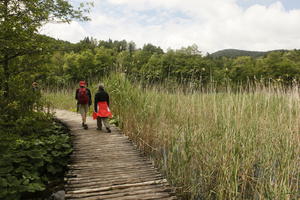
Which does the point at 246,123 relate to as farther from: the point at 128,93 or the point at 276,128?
the point at 128,93

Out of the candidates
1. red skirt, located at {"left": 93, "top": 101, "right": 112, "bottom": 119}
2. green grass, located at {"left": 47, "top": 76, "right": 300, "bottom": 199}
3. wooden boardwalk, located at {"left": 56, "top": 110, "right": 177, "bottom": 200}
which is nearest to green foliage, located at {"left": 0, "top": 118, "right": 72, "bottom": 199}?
wooden boardwalk, located at {"left": 56, "top": 110, "right": 177, "bottom": 200}

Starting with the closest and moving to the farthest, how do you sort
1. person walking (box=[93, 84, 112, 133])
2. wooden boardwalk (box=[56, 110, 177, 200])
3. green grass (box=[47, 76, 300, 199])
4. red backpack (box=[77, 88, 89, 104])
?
green grass (box=[47, 76, 300, 199])
wooden boardwalk (box=[56, 110, 177, 200])
person walking (box=[93, 84, 112, 133])
red backpack (box=[77, 88, 89, 104])

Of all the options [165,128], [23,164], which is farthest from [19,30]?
[165,128]

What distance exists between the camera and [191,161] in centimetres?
310

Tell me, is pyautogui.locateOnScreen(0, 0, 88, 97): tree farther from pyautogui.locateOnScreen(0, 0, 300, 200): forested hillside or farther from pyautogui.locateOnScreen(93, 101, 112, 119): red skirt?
pyautogui.locateOnScreen(93, 101, 112, 119): red skirt

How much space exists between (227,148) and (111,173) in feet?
5.38

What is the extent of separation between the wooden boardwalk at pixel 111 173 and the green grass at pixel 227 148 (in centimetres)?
34

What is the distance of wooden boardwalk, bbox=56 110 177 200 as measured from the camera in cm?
256

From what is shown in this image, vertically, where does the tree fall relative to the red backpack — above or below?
above

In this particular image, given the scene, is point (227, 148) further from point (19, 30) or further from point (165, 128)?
point (19, 30)

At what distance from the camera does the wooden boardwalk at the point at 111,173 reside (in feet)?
8.41

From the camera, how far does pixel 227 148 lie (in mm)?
2502

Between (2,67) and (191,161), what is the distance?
11.8ft

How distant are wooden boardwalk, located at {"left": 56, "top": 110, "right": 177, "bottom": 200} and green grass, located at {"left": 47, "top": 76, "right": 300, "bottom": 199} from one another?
345mm
